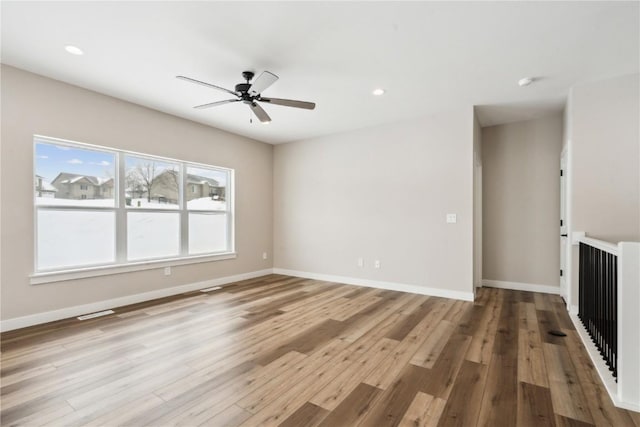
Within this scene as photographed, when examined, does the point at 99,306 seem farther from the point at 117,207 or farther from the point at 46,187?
the point at 46,187

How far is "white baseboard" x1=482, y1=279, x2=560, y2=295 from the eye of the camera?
455 cm

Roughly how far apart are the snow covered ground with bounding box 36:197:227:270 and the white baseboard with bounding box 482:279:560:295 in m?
4.85

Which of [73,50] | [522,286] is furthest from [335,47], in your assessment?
[522,286]

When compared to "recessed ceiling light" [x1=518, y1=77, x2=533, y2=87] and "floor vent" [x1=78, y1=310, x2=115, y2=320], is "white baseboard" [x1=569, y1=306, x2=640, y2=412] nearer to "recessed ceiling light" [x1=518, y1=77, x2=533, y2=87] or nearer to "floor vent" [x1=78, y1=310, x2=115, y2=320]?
"recessed ceiling light" [x1=518, y1=77, x2=533, y2=87]

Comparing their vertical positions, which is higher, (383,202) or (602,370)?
(383,202)

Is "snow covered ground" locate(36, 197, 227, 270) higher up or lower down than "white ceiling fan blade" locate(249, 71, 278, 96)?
lower down

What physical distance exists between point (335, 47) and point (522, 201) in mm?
3982

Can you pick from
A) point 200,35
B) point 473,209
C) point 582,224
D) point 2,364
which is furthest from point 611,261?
point 2,364

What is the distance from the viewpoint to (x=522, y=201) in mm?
4785

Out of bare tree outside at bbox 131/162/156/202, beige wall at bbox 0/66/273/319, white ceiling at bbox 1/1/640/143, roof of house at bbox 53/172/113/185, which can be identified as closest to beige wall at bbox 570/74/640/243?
white ceiling at bbox 1/1/640/143

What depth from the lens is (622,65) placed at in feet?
9.84

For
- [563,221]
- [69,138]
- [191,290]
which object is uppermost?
[69,138]

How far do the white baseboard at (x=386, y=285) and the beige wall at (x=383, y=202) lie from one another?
6 centimetres

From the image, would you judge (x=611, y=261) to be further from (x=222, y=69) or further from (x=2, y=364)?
(x=2, y=364)
